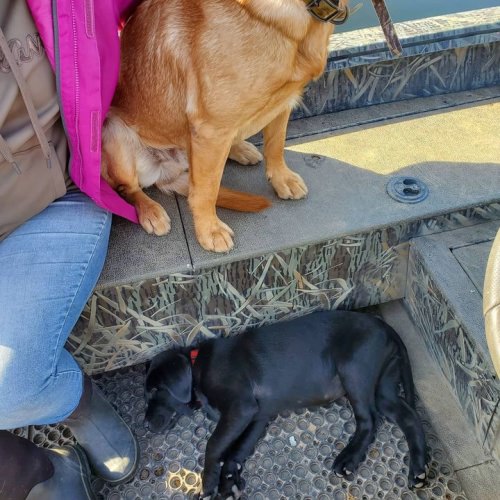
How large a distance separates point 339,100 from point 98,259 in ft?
4.38

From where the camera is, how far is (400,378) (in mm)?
1901

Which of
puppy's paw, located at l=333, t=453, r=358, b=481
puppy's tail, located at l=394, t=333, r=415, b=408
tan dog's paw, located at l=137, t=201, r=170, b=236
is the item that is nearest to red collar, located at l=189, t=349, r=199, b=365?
tan dog's paw, located at l=137, t=201, r=170, b=236

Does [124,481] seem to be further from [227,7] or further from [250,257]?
[227,7]

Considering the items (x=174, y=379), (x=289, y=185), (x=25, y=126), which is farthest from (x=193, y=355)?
(x=25, y=126)

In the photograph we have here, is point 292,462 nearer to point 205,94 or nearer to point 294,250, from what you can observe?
point 294,250

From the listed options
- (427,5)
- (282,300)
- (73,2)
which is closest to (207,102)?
(73,2)

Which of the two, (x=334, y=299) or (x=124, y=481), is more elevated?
(x=334, y=299)

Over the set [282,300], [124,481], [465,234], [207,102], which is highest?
[207,102]

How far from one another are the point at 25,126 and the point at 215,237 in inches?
26.8

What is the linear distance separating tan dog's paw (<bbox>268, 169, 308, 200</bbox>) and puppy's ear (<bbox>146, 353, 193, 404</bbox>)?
702mm

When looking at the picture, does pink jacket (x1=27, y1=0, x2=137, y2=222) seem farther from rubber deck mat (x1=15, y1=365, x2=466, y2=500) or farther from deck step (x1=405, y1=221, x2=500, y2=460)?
deck step (x1=405, y1=221, x2=500, y2=460)

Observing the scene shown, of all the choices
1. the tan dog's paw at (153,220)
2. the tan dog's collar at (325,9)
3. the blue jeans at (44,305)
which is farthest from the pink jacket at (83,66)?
the tan dog's collar at (325,9)

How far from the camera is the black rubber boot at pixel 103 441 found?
177cm

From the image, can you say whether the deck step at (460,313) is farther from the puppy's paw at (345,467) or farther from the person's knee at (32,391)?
the person's knee at (32,391)
